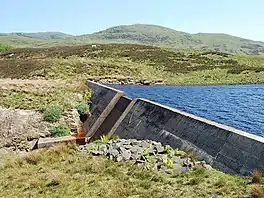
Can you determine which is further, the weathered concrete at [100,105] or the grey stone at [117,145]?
the weathered concrete at [100,105]

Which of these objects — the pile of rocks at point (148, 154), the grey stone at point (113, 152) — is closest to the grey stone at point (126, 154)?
the pile of rocks at point (148, 154)

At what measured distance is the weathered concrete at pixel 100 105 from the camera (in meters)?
30.5

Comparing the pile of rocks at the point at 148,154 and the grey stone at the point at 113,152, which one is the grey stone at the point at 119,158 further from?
the grey stone at the point at 113,152

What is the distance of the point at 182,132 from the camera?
1858cm

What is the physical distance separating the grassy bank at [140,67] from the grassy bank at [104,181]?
1836 inches

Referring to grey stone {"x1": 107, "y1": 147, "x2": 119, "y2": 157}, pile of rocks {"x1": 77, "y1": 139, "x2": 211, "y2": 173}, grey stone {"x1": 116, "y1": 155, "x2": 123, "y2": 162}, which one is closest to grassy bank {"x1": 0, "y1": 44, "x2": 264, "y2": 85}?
pile of rocks {"x1": 77, "y1": 139, "x2": 211, "y2": 173}

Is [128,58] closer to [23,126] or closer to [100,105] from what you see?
[100,105]

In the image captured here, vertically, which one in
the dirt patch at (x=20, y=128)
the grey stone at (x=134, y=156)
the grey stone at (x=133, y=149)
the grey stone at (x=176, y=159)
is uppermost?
the grey stone at (x=176, y=159)

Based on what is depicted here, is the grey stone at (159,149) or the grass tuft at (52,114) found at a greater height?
the grey stone at (159,149)

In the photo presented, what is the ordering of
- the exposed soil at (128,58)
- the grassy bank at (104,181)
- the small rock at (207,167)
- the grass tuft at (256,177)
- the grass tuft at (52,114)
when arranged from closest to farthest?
the grass tuft at (256,177) → the grassy bank at (104,181) → the small rock at (207,167) → the grass tuft at (52,114) → the exposed soil at (128,58)

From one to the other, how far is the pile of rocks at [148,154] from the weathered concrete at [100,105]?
9.74 m

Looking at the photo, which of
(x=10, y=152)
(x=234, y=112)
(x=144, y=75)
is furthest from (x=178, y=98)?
(x=144, y=75)

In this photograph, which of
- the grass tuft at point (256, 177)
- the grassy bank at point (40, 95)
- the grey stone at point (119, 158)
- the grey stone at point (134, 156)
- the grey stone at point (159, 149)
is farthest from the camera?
the grassy bank at point (40, 95)

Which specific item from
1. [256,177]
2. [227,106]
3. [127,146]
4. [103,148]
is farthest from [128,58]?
[256,177]
